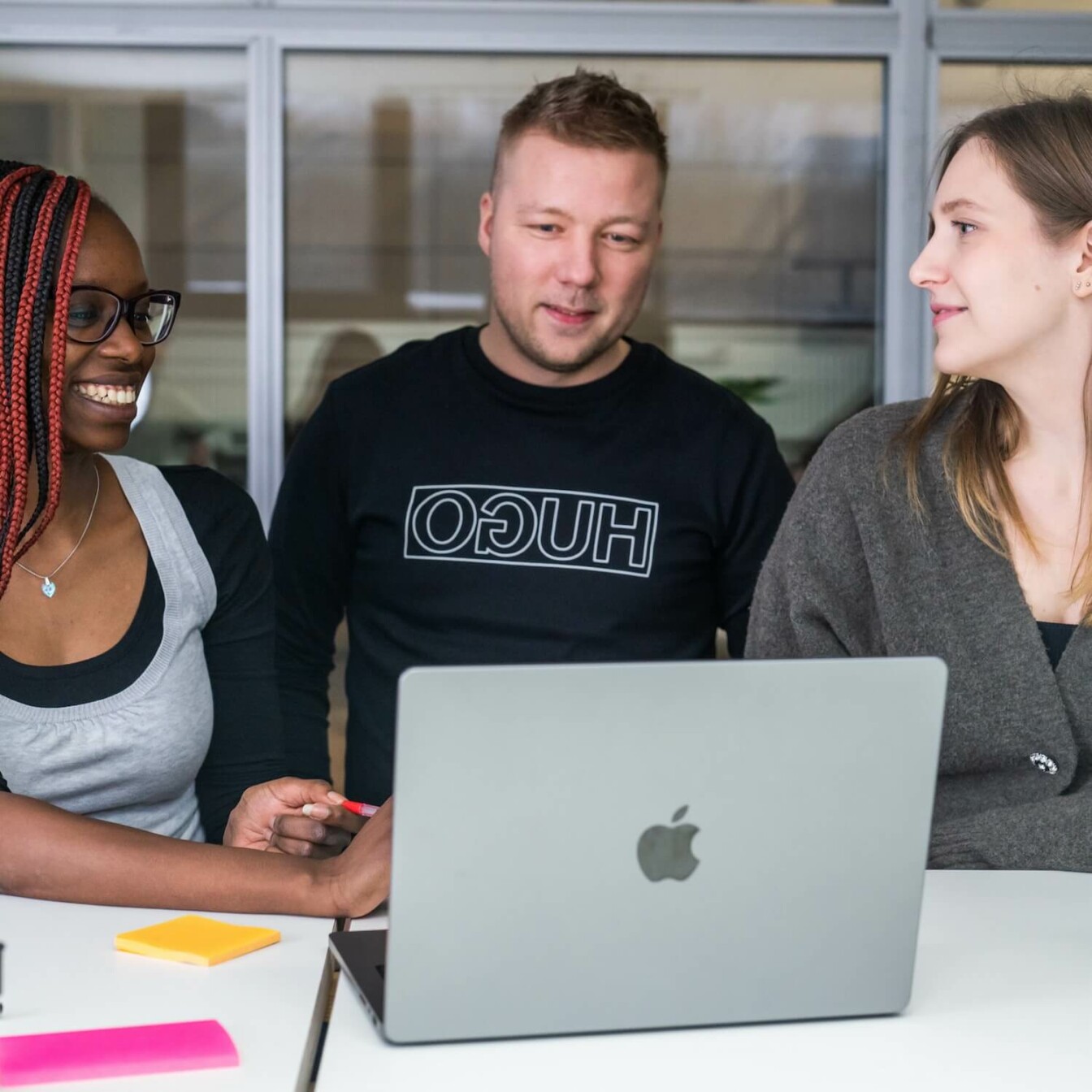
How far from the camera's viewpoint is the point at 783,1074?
0.92 meters

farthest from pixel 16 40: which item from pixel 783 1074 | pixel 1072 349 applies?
pixel 783 1074

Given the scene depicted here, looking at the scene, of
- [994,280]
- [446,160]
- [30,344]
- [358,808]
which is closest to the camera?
[358,808]

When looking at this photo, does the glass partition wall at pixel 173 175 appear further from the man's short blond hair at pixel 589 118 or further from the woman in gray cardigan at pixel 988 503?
the woman in gray cardigan at pixel 988 503

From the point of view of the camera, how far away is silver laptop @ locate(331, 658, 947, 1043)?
0.90 meters

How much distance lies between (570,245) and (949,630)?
0.84m

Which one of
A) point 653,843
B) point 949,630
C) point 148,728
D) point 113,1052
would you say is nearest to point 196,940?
point 113,1052

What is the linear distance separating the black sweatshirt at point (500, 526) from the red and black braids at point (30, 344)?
2.19 ft

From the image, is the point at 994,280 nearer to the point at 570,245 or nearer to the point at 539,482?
the point at 570,245

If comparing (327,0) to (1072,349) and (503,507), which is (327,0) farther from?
(1072,349)

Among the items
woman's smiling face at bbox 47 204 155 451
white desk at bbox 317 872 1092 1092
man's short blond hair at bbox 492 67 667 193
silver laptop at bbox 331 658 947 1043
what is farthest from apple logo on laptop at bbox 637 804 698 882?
man's short blond hair at bbox 492 67 667 193

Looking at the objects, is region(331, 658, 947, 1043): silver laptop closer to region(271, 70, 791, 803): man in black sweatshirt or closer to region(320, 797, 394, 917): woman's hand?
region(320, 797, 394, 917): woman's hand

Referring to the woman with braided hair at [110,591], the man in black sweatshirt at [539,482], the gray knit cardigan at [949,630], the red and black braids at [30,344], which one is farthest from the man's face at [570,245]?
the red and black braids at [30,344]

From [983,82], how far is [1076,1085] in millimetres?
2560

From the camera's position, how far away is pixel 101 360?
168cm
